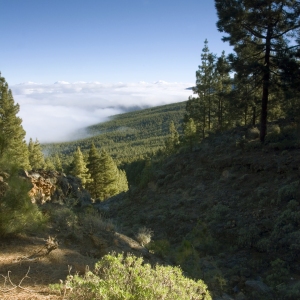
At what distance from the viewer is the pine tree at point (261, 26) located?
45.2 ft

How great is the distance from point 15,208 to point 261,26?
Result: 48.3 ft

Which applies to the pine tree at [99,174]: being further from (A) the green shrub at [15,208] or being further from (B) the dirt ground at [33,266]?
(A) the green shrub at [15,208]

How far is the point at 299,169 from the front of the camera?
11531 millimetres

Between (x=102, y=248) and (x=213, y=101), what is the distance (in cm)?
2293

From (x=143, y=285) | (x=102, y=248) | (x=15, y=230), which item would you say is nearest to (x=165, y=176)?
(x=102, y=248)

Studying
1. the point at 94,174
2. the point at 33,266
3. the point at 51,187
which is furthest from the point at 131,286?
the point at 94,174

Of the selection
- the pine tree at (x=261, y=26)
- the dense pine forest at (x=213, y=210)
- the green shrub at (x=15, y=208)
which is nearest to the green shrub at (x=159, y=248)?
the dense pine forest at (x=213, y=210)

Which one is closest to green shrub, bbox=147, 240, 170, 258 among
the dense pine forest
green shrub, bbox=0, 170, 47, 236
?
the dense pine forest

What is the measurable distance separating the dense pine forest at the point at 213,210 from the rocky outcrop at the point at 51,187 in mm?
151

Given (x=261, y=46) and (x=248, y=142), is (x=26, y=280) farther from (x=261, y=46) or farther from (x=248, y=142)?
(x=261, y=46)

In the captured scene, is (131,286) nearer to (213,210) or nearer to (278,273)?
(278,273)

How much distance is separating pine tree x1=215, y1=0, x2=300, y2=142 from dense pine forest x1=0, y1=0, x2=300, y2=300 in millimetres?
53

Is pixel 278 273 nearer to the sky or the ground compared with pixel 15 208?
nearer to the ground

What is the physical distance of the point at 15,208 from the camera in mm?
6188
